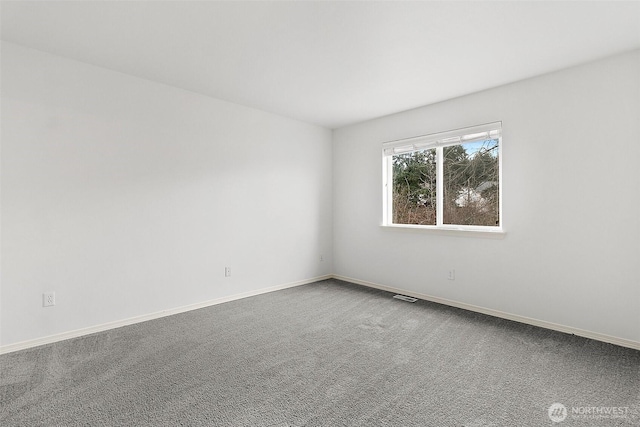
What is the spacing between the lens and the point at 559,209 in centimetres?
286

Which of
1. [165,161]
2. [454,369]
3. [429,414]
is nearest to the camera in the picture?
[429,414]

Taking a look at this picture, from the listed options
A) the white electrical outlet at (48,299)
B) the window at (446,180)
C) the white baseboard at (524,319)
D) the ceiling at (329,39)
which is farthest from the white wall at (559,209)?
the white electrical outlet at (48,299)

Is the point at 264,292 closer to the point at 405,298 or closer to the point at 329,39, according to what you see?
the point at 405,298

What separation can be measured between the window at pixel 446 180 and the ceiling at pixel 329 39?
0.61m

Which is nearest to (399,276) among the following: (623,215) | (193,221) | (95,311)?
(623,215)

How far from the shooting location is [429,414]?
1.72 metres

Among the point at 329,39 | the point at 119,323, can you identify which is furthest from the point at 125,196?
the point at 329,39

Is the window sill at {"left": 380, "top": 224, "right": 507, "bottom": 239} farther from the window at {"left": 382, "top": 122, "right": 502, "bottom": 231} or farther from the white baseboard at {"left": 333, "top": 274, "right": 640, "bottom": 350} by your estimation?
the white baseboard at {"left": 333, "top": 274, "right": 640, "bottom": 350}

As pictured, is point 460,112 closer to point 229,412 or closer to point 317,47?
point 317,47

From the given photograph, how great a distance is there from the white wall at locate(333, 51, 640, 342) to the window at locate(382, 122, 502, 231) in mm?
158

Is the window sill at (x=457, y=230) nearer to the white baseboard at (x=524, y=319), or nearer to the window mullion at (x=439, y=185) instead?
the window mullion at (x=439, y=185)

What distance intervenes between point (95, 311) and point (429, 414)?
2840 millimetres

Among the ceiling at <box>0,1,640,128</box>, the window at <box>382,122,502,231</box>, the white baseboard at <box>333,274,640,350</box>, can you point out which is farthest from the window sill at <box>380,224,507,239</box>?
the ceiling at <box>0,1,640,128</box>

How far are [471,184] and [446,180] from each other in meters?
0.30
